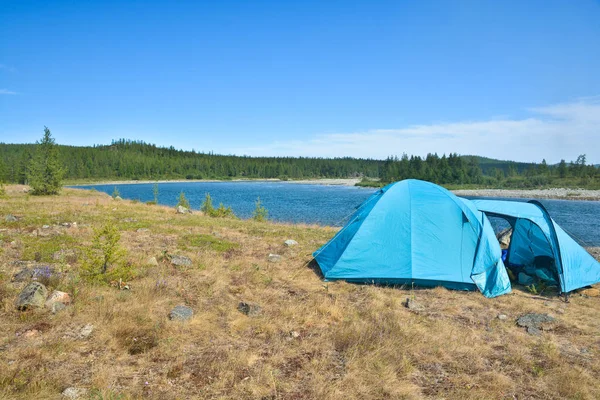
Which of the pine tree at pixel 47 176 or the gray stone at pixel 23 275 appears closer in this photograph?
the gray stone at pixel 23 275

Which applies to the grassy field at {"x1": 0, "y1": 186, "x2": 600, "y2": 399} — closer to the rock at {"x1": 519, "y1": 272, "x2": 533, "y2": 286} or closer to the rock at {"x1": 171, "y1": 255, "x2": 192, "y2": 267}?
the rock at {"x1": 171, "y1": 255, "x2": 192, "y2": 267}

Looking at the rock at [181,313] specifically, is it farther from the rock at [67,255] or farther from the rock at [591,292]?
the rock at [591,292]

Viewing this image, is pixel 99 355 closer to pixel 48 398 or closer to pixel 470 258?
pixel 48 398

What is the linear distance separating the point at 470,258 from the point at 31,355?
9087 mm

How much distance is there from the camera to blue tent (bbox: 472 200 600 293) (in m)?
8.98

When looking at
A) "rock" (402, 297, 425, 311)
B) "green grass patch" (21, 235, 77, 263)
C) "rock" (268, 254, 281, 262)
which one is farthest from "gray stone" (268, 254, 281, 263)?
"green grass patch" (21, 235, 77, 263)

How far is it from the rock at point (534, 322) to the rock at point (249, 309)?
5.20m

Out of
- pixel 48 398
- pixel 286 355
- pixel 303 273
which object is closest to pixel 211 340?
pixel 286 355

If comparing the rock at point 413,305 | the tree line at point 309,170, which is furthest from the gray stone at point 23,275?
the tree line at point 309,170

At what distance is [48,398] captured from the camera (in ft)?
13.5

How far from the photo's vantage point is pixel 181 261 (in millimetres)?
9820

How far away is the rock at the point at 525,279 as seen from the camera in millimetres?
9781

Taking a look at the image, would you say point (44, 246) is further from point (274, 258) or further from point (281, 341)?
point (281, 341)

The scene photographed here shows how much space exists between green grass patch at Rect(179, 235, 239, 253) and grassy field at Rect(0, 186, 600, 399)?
8.13 feet
